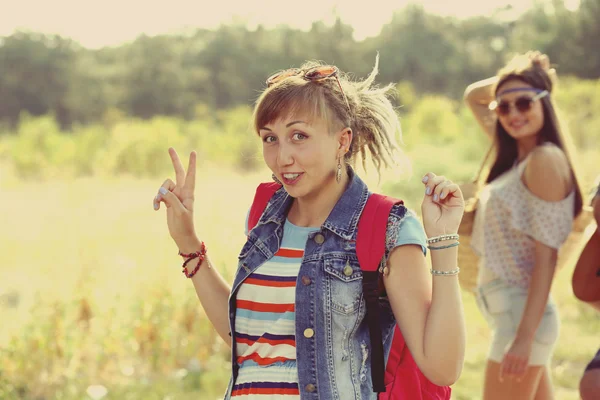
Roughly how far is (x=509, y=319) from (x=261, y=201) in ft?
5.67

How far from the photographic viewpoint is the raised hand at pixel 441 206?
5.81 ft

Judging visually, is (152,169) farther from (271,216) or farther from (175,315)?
(271,216)

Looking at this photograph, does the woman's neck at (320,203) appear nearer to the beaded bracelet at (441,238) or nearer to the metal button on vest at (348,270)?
the metal button on vest at (348,270)

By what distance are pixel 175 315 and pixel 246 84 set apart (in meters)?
37.1

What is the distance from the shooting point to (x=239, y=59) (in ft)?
142

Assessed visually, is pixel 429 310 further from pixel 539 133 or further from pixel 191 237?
pixel 539 133

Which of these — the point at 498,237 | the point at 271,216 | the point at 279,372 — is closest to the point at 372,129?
the point at 271,216

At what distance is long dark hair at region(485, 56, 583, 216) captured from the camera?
345 cm

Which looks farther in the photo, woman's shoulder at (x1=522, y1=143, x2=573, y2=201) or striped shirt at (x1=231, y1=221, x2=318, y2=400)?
woman's shoulder at (x1=522, y1=143, x2=573, y2=201)

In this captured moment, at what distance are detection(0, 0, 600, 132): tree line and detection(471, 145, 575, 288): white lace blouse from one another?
3081 cm

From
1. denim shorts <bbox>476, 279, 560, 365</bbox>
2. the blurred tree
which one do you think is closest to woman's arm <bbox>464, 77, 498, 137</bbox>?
denim shorts <bbox>476, 279, 560, 365</bbox>

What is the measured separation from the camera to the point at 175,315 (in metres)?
5.08

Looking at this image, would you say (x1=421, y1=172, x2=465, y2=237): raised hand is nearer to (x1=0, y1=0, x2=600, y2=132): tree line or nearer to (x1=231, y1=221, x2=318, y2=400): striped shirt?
(x1=231, y1=221, x2=318, y2=400): striped shirt

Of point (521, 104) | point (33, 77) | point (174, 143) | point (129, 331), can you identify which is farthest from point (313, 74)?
point (33, 77)
